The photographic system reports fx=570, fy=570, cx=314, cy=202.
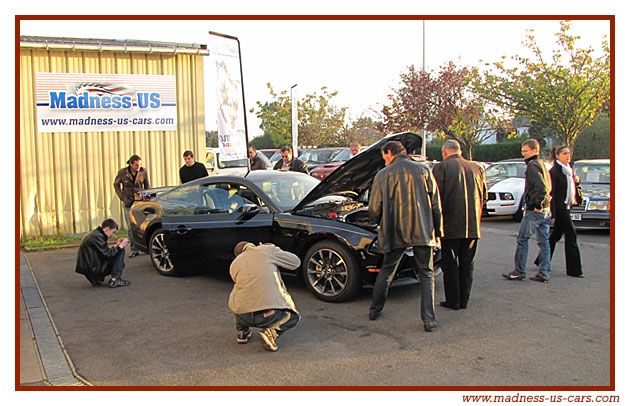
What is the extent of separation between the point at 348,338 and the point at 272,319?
0.76m

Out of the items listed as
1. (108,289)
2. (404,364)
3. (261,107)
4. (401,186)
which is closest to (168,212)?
(108,289)

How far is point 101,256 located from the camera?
7324 millimetres

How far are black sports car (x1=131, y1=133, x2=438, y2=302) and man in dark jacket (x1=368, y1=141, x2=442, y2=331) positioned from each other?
60 centimetres

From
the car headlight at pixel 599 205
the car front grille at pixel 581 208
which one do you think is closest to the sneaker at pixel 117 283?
the car front grille at pixel 581 208

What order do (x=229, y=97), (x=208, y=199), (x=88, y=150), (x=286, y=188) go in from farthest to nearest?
(x=88, y=150) < (x=229, y=97) < (x=208, y=199) < (x=286, y=188)

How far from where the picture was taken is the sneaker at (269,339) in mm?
4914

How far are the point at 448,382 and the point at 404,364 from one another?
448 mm

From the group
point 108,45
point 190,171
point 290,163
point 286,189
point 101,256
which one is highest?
point 108,45

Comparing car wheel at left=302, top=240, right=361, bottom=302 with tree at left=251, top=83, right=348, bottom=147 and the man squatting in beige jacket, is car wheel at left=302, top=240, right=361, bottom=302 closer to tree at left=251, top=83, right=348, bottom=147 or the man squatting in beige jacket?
the man squatting in beige jacket

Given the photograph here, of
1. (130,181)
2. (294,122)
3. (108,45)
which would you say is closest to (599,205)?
(130,181)

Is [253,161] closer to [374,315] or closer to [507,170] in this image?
[374,315]

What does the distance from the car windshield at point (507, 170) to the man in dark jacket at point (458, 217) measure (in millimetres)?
8904

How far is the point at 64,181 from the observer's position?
11.8m

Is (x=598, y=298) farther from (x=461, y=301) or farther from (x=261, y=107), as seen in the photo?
(x=261, y=107)
